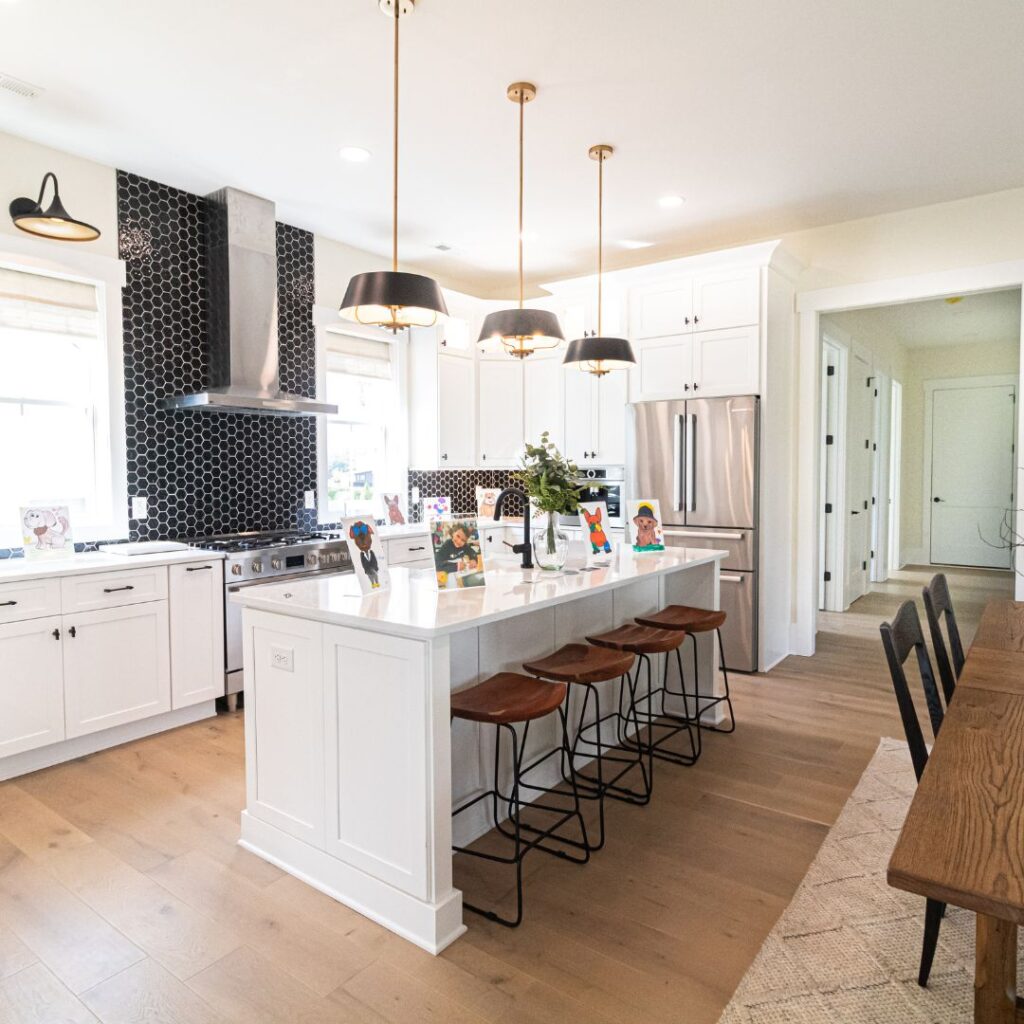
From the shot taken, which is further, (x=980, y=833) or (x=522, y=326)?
(x=522, y=326)

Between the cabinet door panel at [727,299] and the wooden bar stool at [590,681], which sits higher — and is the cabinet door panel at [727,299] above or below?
above

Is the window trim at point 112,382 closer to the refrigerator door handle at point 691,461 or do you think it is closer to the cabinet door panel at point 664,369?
the cabinet door panel at point 664,369

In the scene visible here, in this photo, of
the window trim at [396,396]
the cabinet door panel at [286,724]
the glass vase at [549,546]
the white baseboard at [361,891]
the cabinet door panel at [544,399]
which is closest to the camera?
the white baseboard at [361,891]

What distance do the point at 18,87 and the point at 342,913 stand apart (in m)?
3.55

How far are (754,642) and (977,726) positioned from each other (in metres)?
3.17

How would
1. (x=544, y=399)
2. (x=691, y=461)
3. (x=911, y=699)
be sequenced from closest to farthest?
(x=911, y=699) < (x=691, y=461) < (x=544, y=399)

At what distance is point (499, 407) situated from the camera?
5930 mm

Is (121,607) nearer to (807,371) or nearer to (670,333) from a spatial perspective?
(670,333)

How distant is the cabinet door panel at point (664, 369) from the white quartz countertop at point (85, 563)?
2975 millimetres

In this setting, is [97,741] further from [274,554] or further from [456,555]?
[456,555]

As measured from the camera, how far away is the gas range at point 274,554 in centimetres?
394

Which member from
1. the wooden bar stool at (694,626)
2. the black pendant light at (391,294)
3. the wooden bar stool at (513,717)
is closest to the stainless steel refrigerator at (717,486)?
the wooden bar stool at (694,626)

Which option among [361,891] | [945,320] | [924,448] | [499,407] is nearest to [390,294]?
[361,891]

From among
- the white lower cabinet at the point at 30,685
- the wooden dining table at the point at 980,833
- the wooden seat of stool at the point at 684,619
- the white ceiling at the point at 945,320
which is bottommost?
the white lower cabinet at the point at 30,685
